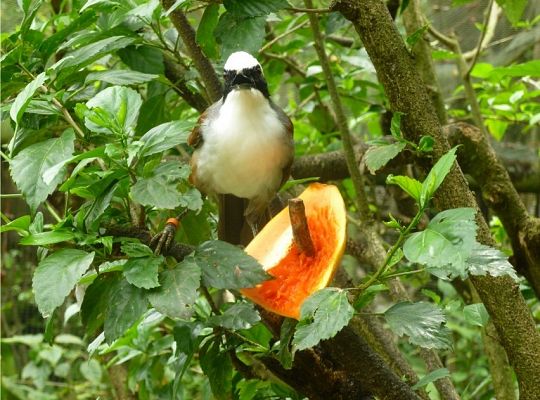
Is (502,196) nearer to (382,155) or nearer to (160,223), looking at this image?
(382,155)

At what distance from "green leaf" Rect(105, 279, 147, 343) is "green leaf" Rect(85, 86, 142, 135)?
187 mm

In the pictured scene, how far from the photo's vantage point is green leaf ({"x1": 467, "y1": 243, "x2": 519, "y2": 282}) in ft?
2.43

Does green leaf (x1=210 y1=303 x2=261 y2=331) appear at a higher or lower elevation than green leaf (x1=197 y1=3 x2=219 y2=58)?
lower

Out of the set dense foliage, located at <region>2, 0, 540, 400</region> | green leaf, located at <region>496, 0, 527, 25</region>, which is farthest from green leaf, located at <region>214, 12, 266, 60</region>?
green leaf, located at <region>496, 0, 527, 25</region>

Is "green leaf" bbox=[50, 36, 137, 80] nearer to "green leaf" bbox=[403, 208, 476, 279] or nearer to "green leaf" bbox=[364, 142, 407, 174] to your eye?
"green leaf" bbox=[364, 142, 407, 174]

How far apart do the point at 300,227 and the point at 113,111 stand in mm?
267

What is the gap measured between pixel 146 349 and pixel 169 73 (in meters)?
0.51

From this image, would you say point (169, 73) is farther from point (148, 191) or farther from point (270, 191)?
point (148, 191)

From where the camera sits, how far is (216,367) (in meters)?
1.01

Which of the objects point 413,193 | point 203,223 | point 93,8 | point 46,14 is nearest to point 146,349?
point 203,223

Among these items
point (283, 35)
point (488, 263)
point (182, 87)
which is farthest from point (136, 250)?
point (283, 35)

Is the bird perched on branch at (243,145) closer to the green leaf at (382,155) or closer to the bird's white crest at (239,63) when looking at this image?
the bird's white crest at (239,63)

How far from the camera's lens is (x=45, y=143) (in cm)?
94

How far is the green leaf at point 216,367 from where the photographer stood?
101 cm
